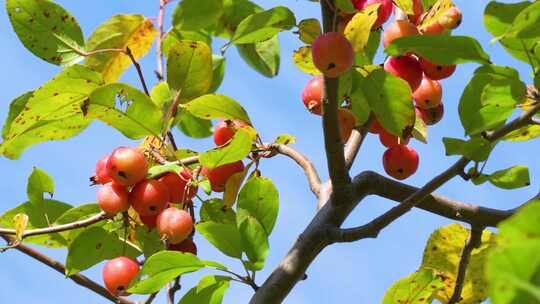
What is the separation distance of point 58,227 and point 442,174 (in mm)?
743

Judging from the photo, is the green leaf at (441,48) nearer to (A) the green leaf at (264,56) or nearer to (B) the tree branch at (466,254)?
(B) the tree branch at (466,254)

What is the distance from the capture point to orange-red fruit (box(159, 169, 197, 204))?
5.03 feet

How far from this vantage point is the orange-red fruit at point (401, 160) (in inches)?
63.4

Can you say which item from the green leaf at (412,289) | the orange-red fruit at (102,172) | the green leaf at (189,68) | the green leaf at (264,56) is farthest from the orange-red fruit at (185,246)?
the green leaf at (264,56)

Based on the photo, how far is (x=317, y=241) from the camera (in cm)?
148

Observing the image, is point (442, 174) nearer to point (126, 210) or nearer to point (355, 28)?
point (355, 28)

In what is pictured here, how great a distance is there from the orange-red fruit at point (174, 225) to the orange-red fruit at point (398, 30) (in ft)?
1.61

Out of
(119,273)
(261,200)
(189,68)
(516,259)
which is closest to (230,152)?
(261,200)

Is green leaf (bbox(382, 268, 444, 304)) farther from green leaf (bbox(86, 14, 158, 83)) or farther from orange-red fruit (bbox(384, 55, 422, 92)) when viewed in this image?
green leaf (bbox(86, 14, 158, 83))

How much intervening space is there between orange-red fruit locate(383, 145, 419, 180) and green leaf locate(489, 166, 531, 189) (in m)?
0.22

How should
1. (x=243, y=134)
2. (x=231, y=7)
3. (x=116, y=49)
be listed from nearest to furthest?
(x=243, y=134) < (x=116, y=49) < (x=231, y=7)

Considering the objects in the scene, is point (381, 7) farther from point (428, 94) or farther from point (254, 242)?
point (254, 242)

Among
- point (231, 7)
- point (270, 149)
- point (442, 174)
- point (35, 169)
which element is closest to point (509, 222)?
point (442, 174)

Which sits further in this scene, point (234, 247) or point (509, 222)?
point (234, 247)
